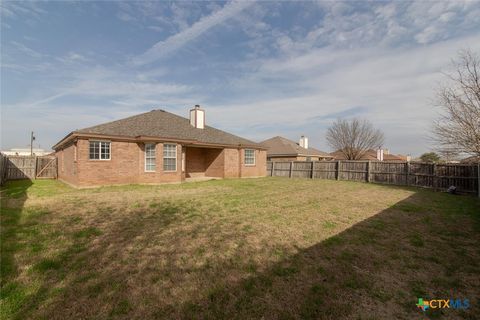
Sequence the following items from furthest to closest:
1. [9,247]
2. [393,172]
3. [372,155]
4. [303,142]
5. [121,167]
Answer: [372,155] < [303,142] < [393,172] < [121,167] < [9,247]

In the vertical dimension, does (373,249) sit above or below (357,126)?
below

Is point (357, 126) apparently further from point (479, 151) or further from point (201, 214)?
point (201, 214)

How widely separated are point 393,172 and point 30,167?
30047mm

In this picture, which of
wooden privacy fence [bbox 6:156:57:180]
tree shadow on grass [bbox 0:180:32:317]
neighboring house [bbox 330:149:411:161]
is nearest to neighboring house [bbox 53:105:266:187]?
wooden privacy fence [bbox 6:156:57:180]

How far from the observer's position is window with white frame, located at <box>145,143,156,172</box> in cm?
1569

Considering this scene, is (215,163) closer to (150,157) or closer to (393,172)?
(150,157)

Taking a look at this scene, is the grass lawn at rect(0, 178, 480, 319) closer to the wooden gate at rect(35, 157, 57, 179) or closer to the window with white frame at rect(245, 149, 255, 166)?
the window with white frame at rect(245, 149, 255, 166)

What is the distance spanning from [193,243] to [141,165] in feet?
38.5

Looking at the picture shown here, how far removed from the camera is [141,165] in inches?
608

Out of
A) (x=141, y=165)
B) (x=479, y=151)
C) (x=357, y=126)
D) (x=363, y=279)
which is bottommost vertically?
(x=363, y=279)

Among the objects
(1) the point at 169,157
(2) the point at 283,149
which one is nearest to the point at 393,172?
(2) the point at 283,149

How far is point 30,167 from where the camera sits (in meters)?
19.4

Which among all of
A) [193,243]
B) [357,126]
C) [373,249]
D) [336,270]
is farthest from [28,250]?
[357,126]

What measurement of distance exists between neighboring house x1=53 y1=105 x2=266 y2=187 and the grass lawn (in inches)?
261
